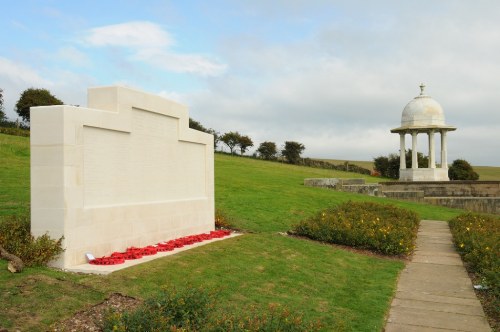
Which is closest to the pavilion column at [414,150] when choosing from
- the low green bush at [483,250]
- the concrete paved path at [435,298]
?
the low green bush at [483,250]

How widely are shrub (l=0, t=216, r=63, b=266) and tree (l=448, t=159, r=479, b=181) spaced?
143 feet

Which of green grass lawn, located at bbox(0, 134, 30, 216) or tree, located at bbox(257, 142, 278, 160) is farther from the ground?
tree, located at bbox(257, 142, 278, 160)

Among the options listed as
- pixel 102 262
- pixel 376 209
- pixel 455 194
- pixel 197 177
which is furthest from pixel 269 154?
pixel 102 262

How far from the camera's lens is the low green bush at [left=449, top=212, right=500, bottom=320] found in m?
8.55

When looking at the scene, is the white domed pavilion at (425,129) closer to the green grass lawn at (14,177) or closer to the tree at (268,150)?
the tree at (268,150)

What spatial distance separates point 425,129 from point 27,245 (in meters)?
31.0

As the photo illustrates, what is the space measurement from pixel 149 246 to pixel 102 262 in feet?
6.35

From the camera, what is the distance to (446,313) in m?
7.63

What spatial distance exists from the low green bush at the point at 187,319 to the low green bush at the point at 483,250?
3.90m

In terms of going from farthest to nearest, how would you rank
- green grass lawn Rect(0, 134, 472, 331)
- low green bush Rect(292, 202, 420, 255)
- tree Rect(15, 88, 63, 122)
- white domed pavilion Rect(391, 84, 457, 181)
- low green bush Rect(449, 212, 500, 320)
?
1. tree Rect(15, 88, 63, 122)
2. white domed pavilion Rect(391, 84, 457, 181)
3. low green bush Rect(292, 202, 420, 255)
4. low green bush Rect(449, 212, 500, 320)
5. green grass lawn Rect(0, 134, 472, 331)

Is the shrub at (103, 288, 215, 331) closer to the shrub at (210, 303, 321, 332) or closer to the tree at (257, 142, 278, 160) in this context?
the shrub at (210, 303, 321, 332)

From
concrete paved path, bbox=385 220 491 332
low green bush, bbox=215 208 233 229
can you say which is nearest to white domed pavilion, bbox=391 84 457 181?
concrete paved path, bbox=385 220 491 332

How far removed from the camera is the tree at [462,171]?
150 ft

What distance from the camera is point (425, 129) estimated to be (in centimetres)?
3419
